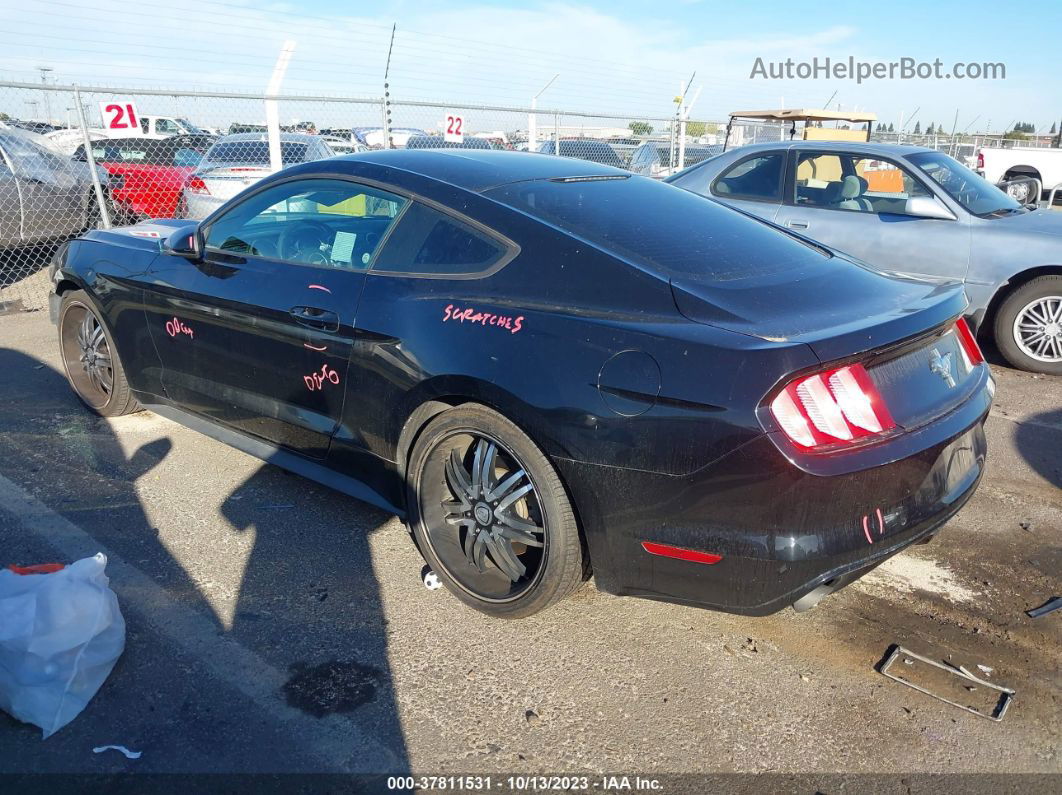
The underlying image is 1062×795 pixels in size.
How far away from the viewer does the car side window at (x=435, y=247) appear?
2.95 m

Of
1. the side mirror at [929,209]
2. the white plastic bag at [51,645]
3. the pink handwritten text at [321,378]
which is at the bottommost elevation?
the white plastic bag at [51,645]

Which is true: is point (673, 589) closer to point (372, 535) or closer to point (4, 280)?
point (372, 535)

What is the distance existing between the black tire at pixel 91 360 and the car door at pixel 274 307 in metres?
0.66

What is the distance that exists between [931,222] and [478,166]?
14.4 ft

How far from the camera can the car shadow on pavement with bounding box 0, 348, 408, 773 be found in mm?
2369

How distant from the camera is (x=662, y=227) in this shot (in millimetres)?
3084

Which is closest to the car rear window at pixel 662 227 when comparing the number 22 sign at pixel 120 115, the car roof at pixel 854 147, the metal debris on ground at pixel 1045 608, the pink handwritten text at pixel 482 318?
the pink handwritten text at pixel 482 318

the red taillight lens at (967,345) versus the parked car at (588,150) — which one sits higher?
the parked car at (588,150)

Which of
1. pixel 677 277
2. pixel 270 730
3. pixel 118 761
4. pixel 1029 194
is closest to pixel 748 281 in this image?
pixel 677 277

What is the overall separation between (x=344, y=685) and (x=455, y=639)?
0.42m

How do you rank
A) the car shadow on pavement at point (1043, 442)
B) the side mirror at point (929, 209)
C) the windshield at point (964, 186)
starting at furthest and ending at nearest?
the windshield at point (964, 186) → the side mirror at point (929, 209) → the car shadow on pavement at point (1043, 442)

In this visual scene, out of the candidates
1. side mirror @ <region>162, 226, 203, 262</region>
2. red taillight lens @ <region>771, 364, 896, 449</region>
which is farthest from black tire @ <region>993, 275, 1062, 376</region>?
side mirror @ <region>162, 226, 203, 262</region>

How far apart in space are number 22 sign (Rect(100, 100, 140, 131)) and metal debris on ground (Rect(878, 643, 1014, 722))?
834cm

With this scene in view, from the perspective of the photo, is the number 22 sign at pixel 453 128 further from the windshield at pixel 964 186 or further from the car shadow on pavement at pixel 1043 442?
the car shadow on pavement at pixel 1043 442
